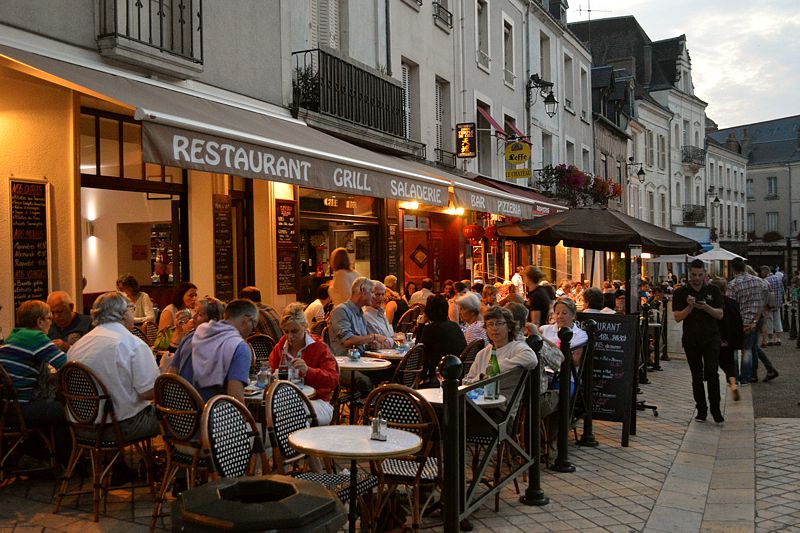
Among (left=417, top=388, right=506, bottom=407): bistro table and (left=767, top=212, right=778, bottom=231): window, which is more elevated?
(left=767, top=212, right=778, bottom=231): window

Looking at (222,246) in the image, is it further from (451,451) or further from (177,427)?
(451,451)

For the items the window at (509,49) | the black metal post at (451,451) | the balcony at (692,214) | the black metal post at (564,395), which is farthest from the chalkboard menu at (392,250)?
the balcony at (692,214)

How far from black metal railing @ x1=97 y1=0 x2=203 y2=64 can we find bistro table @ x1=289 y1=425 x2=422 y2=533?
221 inches

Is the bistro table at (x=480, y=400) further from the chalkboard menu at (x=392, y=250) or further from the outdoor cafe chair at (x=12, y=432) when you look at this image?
the chalkboard menu at (x=392, y=250)

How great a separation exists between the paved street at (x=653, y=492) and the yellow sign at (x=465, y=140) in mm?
9349

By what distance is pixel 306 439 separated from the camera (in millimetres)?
3965

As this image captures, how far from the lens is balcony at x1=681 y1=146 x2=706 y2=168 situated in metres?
46.1

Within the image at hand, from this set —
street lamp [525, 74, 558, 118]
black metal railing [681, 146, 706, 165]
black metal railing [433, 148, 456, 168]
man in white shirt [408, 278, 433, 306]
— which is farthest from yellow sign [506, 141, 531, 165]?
black metal railing [681, 146, 706, 165]

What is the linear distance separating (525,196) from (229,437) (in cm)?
1601

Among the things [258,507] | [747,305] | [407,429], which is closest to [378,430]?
[407,429]

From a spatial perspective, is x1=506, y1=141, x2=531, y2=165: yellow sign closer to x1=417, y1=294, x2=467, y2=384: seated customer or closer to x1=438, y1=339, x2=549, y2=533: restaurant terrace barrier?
x1=417, y1=294, x2=467, y2=384: seated customer

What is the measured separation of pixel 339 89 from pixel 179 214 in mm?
3397

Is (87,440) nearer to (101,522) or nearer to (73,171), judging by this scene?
(101,522)

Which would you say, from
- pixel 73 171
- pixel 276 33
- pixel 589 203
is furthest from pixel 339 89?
pixel 589 203
